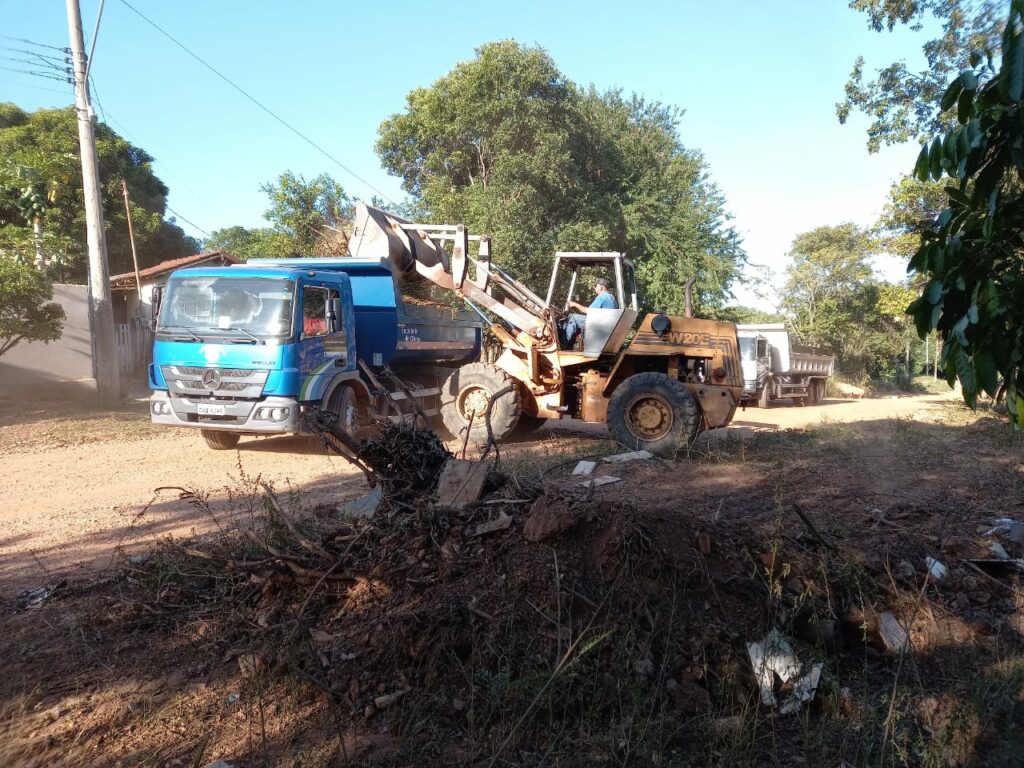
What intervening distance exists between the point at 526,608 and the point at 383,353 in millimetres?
8500

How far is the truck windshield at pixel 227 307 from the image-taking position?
31.0 feet

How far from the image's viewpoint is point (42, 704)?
11.4ft

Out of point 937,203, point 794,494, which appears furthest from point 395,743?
point 937,203

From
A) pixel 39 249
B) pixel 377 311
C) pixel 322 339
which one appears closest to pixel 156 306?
pixel 322 339

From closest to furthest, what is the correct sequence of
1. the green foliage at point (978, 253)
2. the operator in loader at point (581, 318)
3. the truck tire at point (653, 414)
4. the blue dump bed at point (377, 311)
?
the green foliage at point (978, 253) → the truck tire at point (653, 414) → the operator in loader at point (581, 318) → the blue dump bed at point (377, 311)

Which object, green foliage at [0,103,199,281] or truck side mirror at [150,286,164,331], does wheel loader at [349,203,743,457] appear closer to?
truck side mirror at [150,286,164,331]

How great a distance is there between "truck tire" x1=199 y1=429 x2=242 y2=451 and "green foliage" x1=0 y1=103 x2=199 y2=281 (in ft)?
35.1

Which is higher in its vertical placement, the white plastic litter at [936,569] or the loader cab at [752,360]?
the loader cab at [752,360]

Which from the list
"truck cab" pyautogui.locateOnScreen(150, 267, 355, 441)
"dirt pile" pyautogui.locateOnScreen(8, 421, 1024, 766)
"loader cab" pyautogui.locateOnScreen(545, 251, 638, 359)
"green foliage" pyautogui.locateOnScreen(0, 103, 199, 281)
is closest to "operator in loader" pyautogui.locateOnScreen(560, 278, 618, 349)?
"loader cab" pyautogui.locateOnScreen(545, 251, 638, 359)

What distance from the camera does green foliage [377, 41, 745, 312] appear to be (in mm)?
22391

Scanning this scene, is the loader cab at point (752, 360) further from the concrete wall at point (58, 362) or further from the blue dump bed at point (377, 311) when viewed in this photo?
the concrete wall at point (58, 362)

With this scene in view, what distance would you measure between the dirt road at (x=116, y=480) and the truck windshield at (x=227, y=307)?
1.70m

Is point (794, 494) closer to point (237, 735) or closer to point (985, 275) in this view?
point (985, 275)

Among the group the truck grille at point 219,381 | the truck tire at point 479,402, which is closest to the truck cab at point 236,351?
the truck grille at point 219,381
